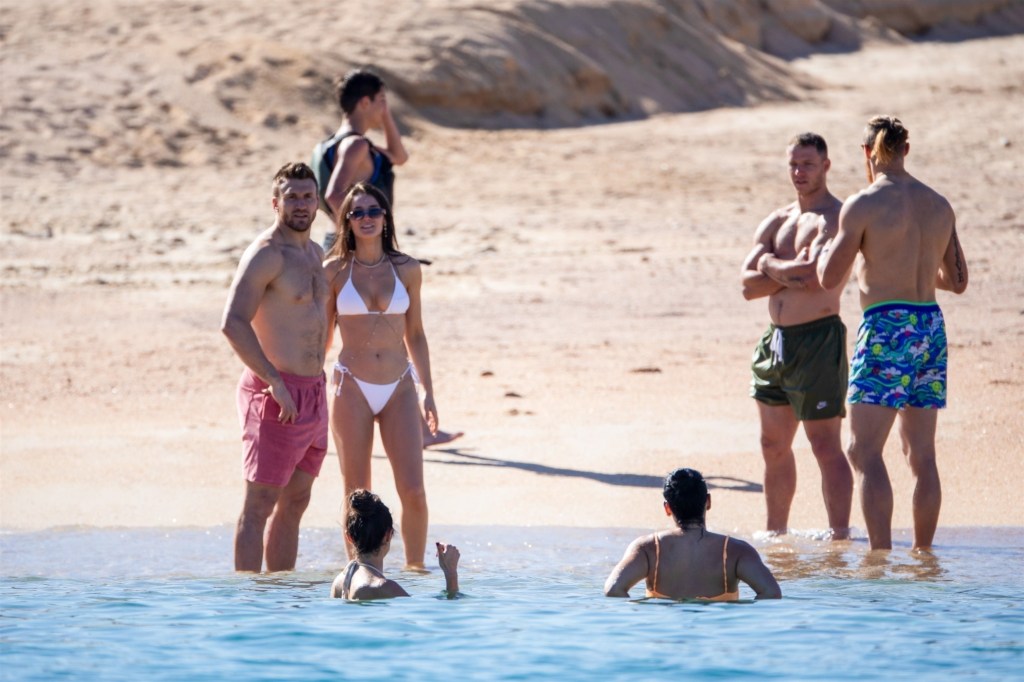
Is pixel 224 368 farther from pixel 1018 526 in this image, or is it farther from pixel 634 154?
pixel 634 154

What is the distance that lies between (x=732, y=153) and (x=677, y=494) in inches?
624

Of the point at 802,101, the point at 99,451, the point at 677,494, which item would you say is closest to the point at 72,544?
the point at 99,451

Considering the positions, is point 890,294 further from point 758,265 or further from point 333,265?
point 333,265

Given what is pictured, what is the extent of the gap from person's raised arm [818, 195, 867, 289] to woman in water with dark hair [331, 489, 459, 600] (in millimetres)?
1892

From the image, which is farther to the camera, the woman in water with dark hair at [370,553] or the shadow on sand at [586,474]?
the shadow on sand at [586,474]

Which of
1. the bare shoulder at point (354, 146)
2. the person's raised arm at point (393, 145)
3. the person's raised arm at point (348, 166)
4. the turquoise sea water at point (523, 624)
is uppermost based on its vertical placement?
the person's raised arm at point (393, 145)

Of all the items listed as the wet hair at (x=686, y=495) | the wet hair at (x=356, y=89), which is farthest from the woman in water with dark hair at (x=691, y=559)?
the wet hair at (x=356, y=89)

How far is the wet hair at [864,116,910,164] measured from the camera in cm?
630

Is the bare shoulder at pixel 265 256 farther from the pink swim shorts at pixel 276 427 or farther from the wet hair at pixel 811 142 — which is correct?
the wet hair at pixel 811 142

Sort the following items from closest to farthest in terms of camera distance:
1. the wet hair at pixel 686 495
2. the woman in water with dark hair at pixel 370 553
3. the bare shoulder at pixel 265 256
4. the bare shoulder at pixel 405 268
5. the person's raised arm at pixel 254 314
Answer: the wet hair at pixel 686 495
the woman in water with dark hair at pixel 370 553
the person's raised arm at pixel 254 314
the bare shoulder at pixel 265 256
the bare shoulder at pixel 405 268

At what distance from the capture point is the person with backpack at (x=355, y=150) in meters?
8.51

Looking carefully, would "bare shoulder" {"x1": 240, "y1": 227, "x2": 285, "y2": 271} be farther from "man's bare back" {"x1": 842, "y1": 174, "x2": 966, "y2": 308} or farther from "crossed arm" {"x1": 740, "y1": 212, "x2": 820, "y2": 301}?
"man's bare back" {"x1": 842, "y1": 174, "x2": 966, "y2": 308}

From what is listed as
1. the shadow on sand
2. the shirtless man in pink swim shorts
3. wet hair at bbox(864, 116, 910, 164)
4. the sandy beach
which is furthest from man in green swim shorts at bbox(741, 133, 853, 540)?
the shirtless man in pink swim shorts

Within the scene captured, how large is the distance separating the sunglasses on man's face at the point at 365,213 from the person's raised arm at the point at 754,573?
6.62 feet
